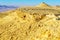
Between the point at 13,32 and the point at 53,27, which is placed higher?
the point at 53,27

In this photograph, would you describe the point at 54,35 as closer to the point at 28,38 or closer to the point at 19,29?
the point at 28,38

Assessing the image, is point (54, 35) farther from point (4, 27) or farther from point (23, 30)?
point (4, 27)

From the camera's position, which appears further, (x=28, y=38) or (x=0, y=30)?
(x=0, y=30)

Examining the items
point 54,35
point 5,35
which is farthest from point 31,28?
point 54,35

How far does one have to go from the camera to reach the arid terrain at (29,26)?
12.2m

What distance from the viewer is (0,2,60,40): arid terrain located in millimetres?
12180

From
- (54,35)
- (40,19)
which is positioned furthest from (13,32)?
(54,35)

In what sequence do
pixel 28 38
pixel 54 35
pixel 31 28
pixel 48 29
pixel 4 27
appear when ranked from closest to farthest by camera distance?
pixel 54 35 → pixel 48 29 → pixel 28 38 → pixel 31 28 → pixel 4 27

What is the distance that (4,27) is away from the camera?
628 inches

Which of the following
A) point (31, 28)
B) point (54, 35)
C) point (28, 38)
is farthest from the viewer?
point (31, 28)

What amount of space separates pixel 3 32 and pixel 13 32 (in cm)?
87

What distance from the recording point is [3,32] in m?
15.4

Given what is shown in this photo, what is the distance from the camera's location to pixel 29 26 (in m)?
15.1

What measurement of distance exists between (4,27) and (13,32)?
121cm
